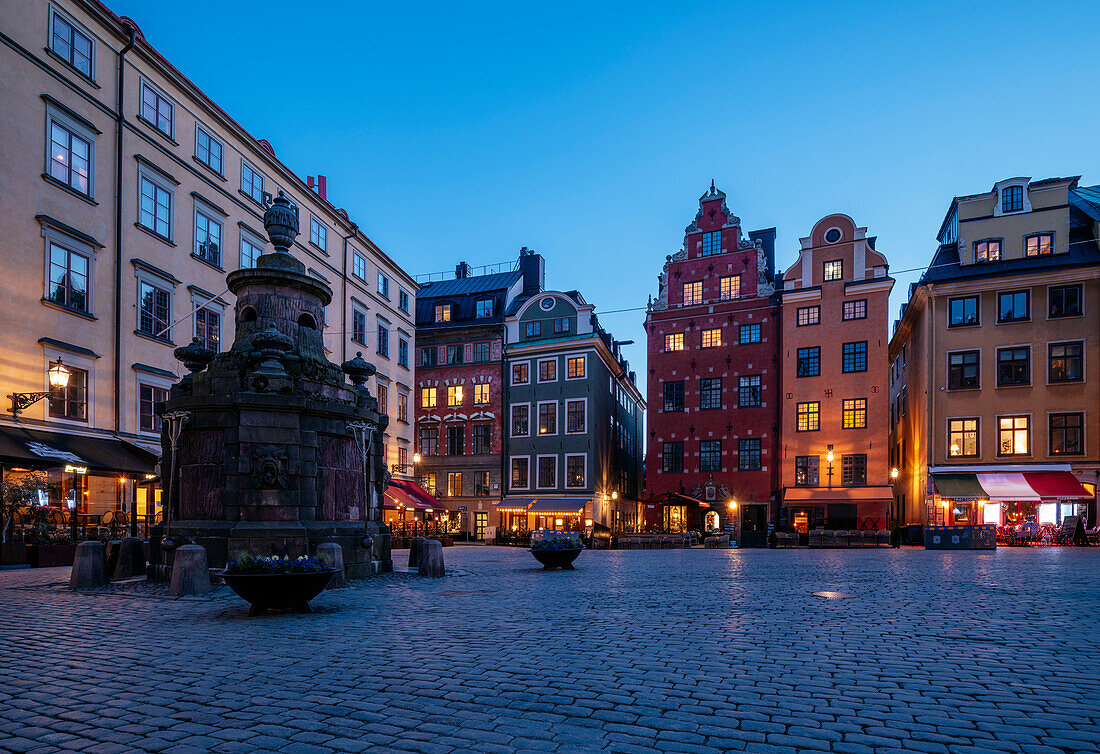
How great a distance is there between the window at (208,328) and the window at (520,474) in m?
21.9

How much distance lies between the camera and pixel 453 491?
49.6 meters

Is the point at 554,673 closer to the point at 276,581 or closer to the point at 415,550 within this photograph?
the point at 276,581

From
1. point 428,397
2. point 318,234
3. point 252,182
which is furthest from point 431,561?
point 428,397

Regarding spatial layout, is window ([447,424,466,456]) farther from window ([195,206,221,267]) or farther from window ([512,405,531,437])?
window ([195,206,221,267])

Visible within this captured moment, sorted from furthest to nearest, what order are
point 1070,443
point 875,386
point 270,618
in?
1. point 875,386
2. point 1070,443
3. point 270,618

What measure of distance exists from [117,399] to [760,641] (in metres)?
23.7

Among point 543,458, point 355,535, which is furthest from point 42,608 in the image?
point 543,458

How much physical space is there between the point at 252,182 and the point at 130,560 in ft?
76.2

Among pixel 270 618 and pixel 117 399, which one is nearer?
pixel 270 618

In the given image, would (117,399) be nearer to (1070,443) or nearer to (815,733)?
(815,733)

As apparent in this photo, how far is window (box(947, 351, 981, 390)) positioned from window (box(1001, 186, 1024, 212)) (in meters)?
7.58

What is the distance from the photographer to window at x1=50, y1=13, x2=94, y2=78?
936 inches

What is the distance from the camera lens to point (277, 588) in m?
10.9

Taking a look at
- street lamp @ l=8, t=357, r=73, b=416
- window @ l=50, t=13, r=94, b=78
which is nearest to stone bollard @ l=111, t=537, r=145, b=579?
street lamp @ l=8, t=357, r=73, b=416
